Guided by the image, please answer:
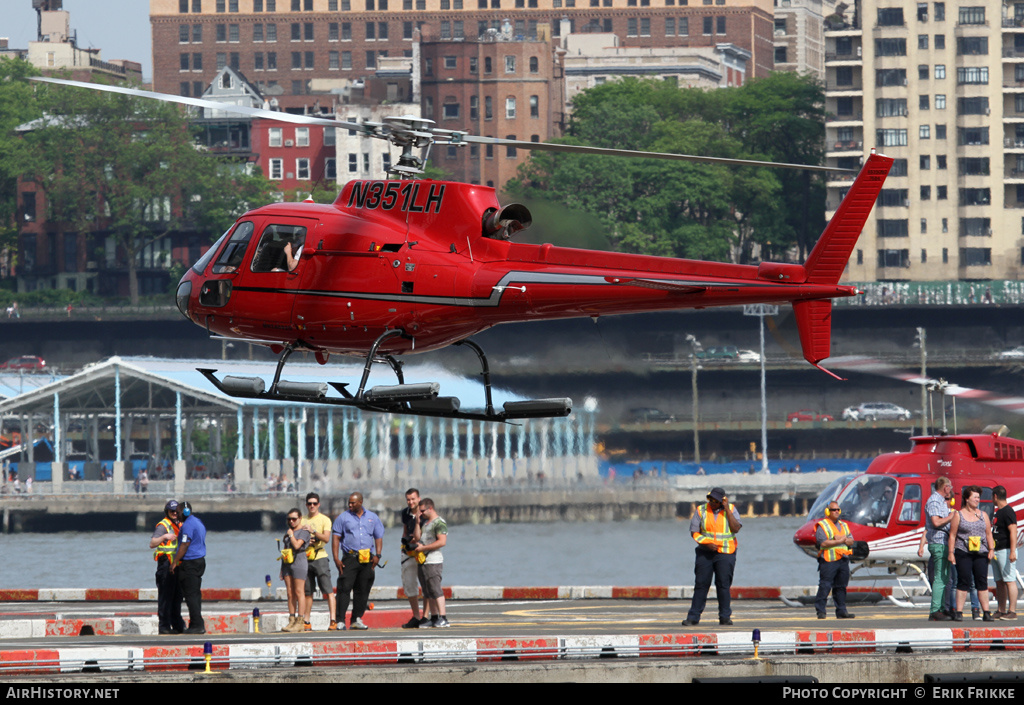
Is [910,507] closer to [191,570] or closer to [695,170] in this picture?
[191,570]

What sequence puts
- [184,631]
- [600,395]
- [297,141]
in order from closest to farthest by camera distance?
[184,631]
[600,395]
[297,141]

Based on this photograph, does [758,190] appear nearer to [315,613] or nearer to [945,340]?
[945,340]

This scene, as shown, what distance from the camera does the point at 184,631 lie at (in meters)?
21.9

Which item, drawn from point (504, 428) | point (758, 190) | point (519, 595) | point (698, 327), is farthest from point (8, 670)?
point (758, 190)

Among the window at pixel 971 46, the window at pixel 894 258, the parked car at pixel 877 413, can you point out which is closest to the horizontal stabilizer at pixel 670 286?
the parked car at pixel 877 413

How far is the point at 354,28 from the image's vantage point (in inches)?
6742

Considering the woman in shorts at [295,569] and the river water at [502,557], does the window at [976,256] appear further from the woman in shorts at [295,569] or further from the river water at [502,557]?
the woman in shorts at [295,569]

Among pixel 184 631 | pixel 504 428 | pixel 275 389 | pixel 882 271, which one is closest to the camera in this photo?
pixel 275 389

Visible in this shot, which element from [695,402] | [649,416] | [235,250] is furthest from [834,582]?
[649,416]

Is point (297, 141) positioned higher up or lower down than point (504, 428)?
higher up

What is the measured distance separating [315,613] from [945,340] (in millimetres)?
98299

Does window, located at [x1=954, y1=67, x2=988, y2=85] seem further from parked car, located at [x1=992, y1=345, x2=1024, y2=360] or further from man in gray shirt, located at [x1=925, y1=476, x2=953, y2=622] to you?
man in gray shirt, located at [x1=925, y1=476, x2=953, y2=622]

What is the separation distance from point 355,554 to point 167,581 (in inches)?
94.5

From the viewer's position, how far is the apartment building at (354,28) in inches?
6639
